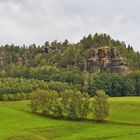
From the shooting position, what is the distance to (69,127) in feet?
354

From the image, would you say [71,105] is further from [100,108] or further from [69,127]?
[69,127]

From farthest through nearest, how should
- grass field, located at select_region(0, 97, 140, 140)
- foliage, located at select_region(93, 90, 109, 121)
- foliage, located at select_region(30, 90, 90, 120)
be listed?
foliage, located at select_region(30, 90, 90, 120)
foliage, located at select_region(93, 90, 109, 121)
grass field, located at select_region(0, 97, 140, 140)

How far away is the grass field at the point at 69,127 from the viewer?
90.9 metres

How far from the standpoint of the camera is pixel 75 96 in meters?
130

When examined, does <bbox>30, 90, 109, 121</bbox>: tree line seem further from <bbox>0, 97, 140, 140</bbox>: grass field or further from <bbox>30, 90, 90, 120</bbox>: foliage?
<bbox>0, 97, 140, 140</bbox>: grass field

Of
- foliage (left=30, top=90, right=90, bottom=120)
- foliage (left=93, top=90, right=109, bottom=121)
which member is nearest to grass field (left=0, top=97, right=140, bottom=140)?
foliage (left=93, top=90, right=109, bottom=121)

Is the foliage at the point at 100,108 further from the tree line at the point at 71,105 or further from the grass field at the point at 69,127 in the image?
the grass field at the point at 69,127

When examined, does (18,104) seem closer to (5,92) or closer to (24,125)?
(5,92)

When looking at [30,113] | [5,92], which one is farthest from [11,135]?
[5,92]

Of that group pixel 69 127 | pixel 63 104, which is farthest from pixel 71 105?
pixel 69 127

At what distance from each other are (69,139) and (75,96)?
42.5 metres

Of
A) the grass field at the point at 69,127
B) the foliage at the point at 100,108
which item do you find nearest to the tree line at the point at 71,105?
the foliage at the point at 100,108

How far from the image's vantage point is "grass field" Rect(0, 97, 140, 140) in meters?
90.9

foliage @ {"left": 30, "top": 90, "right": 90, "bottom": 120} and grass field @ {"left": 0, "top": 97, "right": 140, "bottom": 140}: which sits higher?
foliage @ {"left": 30, "top": 90, "right": 90, "bottom": 120}
